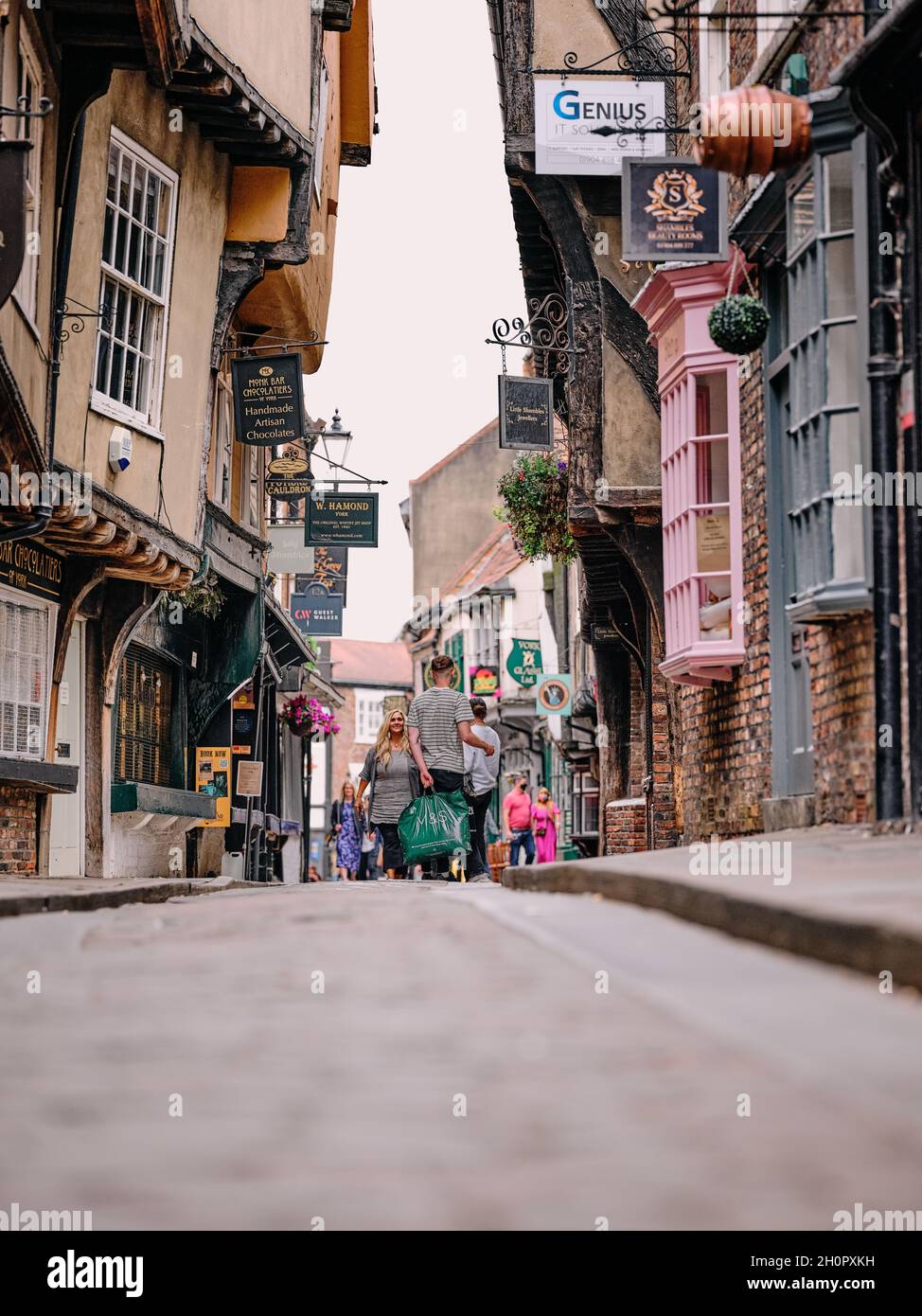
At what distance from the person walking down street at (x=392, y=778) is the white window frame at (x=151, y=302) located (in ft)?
10.5

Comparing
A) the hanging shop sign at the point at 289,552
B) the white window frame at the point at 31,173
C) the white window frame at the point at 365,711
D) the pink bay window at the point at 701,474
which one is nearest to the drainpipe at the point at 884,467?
the pink bay window at the point at 701,474

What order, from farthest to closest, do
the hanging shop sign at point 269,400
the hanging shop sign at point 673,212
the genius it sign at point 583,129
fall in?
the hanging shop sign at point 269,400
the genius it sign at point 583,129
the hanging shop sign at point 673,212

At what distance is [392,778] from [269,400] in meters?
6.17

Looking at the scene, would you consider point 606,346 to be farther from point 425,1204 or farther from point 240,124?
point 425,1204

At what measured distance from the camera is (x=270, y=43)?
1698cm

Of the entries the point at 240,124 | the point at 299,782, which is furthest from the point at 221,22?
the point at 299,782

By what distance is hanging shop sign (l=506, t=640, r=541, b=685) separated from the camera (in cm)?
5122

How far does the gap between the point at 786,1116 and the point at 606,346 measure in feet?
49.4

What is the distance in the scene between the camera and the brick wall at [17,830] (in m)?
13.8

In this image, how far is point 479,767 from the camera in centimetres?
1576

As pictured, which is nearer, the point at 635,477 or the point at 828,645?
the point at 828,645

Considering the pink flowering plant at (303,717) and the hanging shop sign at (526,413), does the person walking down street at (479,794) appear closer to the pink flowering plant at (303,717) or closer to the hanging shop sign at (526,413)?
the hanging shop sign at (526,413)

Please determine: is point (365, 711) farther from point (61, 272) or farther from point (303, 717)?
point (61, 272)

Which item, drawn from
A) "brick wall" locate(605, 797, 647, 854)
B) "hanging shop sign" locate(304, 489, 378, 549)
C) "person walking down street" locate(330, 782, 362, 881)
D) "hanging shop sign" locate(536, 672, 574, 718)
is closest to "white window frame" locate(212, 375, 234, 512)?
"hanging shop sign" locate(304, 489, 378, 549)
